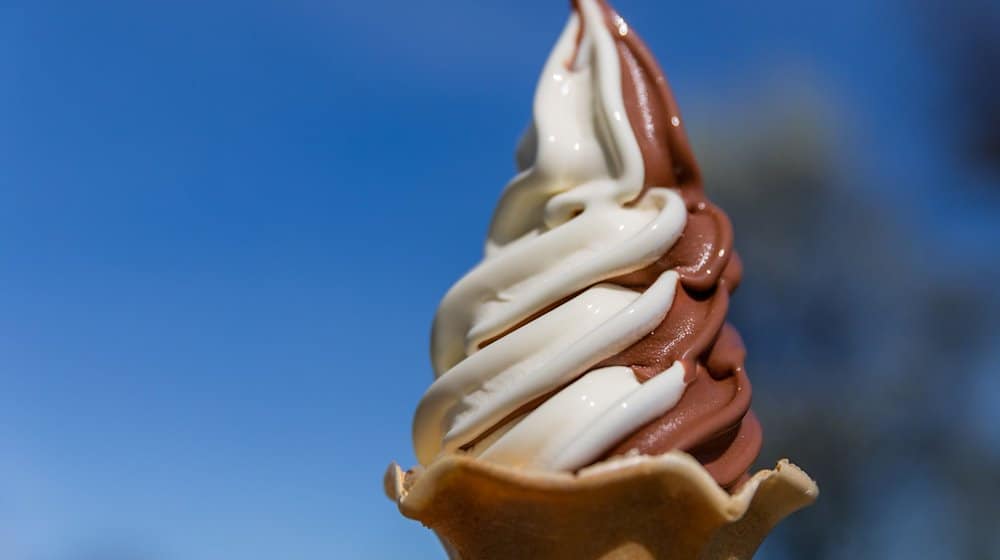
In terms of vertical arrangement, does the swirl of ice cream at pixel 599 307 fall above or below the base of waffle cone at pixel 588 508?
above

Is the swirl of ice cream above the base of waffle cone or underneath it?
above

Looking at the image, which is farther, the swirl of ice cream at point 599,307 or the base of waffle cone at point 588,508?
the swirl of ice cream at point 599,307

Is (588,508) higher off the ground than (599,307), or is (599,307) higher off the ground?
(599,307)

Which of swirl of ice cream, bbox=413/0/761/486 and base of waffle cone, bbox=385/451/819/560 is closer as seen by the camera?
base of waffle cone, bbox=385/451/819/560

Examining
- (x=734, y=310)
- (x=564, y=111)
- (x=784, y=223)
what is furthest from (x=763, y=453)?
(x=564, y=111)
